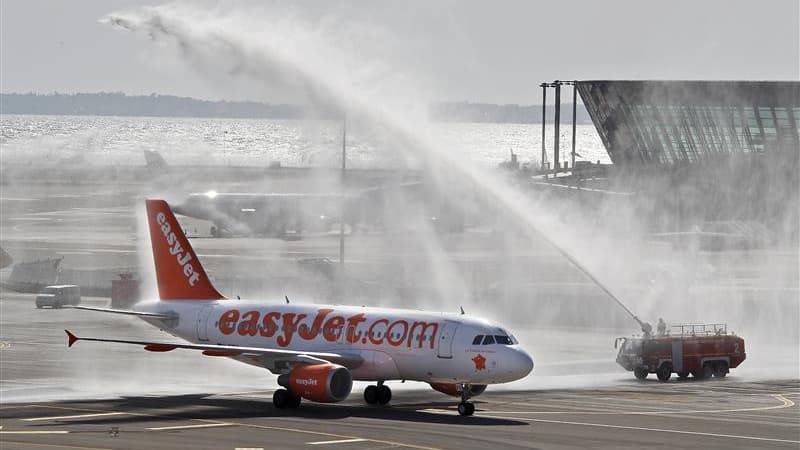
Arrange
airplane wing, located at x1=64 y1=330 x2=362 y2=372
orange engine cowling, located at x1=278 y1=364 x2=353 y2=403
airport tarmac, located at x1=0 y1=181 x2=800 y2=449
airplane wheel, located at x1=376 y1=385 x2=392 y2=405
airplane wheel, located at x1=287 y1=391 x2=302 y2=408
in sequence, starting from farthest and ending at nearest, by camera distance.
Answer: airplane wheel, located at x1=376 y1=385 x2=392 y2=405, airplane wing, located at x1=64 y1=330 x2=362 y2=372, airplane wheel, located at x1=287 y1=391 x2=302 y2=408, orange engine cowling, located at x1=278 y1=364 x2=353 y2=403, airport tarmac, located at x1=0 y1=181 x2=800 y2=449

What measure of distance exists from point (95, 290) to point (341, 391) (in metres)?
69.9

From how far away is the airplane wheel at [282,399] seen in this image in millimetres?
61450

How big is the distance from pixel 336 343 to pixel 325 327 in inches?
50.0

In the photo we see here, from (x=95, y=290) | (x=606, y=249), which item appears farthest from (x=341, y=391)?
(x=95, y=290)

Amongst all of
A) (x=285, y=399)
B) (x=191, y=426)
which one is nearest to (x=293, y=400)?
(x=285, y=399)

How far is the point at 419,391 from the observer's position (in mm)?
70375

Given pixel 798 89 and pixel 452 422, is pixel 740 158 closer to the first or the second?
pixel 798 89

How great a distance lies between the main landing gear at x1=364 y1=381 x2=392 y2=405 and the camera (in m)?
63.6

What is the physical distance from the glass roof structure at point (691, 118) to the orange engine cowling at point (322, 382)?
95152 millimetres

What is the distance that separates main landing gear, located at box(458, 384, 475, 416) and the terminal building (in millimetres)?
75965

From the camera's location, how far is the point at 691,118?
5955 inches

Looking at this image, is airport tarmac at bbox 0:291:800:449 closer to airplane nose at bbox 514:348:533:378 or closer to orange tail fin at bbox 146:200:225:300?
airplane nose at bbox 514:348:533:378

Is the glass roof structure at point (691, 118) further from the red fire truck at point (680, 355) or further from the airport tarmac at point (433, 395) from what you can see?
the red fire truck at point (680, 355)

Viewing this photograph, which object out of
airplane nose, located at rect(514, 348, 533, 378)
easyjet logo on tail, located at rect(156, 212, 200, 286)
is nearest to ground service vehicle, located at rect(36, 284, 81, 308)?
easyjet logo on tail, located at rect(156, 212, 200, 286)
